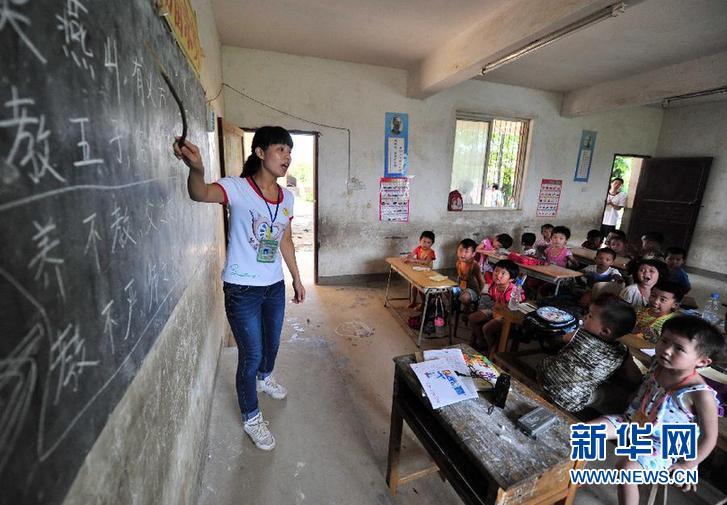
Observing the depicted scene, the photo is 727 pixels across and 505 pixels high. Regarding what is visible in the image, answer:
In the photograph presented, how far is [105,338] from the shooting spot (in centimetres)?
63

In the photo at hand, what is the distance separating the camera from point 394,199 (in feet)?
17.0

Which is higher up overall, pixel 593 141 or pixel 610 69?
pixel 610 69

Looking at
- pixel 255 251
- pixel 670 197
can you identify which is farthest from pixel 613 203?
pixel 255 251

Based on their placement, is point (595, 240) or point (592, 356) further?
point (595, 240)

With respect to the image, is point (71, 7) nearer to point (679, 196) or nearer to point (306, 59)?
point (306, 59)

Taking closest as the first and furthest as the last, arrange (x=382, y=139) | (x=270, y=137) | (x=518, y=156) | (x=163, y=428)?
(x=163, y=428) → (x=270, y=137) → (x=382, y=139) → (x=518, y=156)

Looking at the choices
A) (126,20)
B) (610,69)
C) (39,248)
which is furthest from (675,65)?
(39,248)

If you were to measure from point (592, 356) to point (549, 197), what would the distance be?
522 centimetres

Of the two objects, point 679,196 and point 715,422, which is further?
point 679,196

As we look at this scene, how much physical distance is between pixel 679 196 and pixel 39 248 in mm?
9349

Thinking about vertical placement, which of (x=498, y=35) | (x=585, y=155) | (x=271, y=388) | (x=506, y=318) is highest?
(x=498, y=35)

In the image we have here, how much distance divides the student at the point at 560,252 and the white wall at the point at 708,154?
4538 mm

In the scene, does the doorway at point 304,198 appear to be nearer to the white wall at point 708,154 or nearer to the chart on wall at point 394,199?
the chart on wall at point 394,199

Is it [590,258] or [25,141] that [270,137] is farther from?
[590,258]
